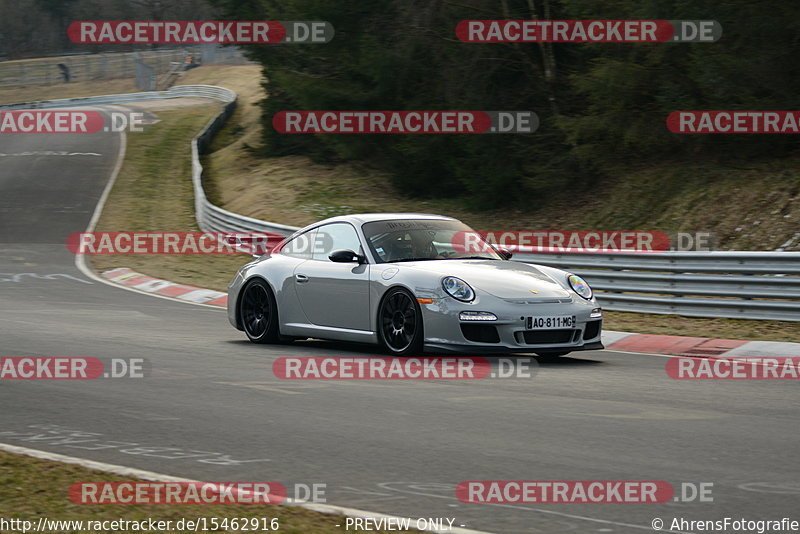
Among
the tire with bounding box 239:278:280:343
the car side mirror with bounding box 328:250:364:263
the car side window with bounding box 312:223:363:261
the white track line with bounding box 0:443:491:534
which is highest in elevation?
the car side window with bounding box 312:223:363:261

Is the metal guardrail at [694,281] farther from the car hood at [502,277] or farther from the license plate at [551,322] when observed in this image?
the license plate at [551,322]

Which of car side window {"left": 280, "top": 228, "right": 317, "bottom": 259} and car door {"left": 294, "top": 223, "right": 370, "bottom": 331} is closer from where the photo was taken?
car door {"left": 294, "top": 223, "right": 370, "bottom": 331}

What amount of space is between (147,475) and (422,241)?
5849 mm

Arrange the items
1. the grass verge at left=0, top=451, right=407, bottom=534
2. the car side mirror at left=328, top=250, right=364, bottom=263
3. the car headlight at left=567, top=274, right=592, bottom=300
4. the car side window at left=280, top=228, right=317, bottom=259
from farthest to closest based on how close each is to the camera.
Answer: the car side window at left=280, top=228, right=317, bottom=259 → the car side mirror at left=328, top=250, right=364, bottom=263 → the car headlight at left=567, top=274, right=592, bottom=300 → the grass verge at left=0, top=451, right=407, bottom=534

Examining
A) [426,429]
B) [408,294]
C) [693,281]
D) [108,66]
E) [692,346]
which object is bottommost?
[692,346]

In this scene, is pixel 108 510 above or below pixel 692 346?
above

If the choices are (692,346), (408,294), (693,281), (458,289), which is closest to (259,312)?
(408,294)

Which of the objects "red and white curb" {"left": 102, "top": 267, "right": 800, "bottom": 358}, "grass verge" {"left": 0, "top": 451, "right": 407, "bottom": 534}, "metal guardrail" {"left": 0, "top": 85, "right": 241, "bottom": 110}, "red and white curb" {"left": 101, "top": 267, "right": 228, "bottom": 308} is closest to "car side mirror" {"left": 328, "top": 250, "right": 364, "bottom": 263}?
"red and white curb" {"left": 102, "top": 267, "right": 800, "bottom": 358}

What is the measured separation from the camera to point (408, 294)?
10.2 meters

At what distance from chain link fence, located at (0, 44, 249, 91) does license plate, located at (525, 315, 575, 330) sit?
7860 cm

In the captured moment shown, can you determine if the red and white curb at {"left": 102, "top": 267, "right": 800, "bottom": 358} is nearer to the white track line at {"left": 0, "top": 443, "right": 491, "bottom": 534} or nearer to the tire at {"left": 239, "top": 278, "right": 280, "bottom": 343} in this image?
the tire at {"left": 239, "top": 278, "right": 280, "bottom": 343}

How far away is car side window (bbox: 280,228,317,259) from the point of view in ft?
38.4

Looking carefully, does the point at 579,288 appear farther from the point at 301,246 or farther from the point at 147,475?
the point at 147,475

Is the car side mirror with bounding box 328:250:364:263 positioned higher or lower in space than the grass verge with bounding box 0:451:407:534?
higher
